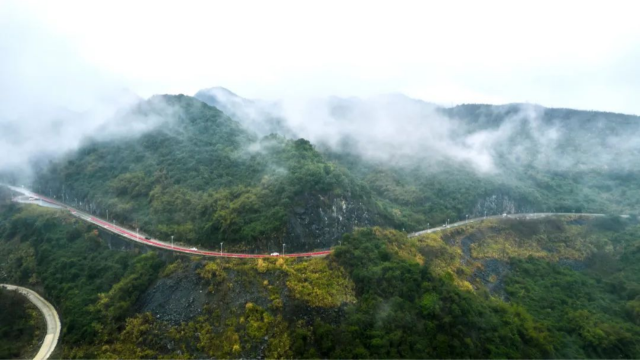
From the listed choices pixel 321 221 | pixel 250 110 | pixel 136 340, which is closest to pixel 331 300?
pixel 321 221

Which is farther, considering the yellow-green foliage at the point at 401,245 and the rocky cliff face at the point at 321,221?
the rocky cliff face at the point at 321,221

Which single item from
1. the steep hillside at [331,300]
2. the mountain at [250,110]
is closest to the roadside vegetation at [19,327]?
the steep hillside at [331,300]

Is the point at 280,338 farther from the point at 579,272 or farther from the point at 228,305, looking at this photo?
the point at 579,272

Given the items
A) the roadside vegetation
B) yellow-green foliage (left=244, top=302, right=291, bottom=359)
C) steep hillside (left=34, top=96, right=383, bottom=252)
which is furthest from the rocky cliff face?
the roadside vegetation

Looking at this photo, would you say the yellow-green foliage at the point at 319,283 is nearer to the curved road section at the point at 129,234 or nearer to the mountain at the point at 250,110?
the curved road section at the point at 129,234

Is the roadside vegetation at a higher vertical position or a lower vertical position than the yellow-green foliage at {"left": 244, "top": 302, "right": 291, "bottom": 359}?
lower

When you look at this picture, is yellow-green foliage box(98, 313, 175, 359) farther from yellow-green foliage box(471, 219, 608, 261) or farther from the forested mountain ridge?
yellow-green foliage box(471, 219, 608, 261)
